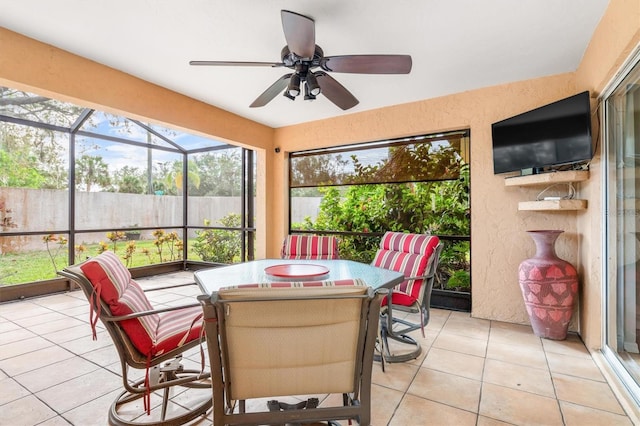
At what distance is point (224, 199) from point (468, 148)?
422 cm

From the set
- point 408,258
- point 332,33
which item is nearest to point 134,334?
point 408,258

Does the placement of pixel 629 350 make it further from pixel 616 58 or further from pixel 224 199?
pixel 224 199

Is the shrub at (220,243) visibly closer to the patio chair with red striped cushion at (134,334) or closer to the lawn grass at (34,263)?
the lawn grass at (34,263)

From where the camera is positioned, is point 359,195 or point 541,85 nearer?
point 541,85

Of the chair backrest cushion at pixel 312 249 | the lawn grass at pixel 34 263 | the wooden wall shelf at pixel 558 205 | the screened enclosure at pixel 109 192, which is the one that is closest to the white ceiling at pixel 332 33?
the wooden wall shelf at pixel 558 205

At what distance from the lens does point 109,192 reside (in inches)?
203

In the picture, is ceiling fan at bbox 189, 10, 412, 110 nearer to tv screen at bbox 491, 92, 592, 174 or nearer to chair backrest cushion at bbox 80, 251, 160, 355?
chair backrest cushion at bbox 80, 251, 160, 355

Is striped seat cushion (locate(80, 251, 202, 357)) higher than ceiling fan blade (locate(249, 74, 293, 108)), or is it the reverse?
ceiling fan blade (locate(249, 74, 293, 108))

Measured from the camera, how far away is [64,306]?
388cm

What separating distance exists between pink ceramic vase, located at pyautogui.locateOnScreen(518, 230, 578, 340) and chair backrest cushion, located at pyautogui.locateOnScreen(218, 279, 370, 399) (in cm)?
245

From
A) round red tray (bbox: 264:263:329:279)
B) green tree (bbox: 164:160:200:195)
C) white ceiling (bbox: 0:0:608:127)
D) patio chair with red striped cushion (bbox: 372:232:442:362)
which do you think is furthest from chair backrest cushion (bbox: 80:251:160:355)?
green tree (bbox: 164:160:200:195)

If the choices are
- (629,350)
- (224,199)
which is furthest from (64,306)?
(629,350)

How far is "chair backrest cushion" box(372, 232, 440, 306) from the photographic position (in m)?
2.63

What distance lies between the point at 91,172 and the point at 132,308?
4314 millimetres
